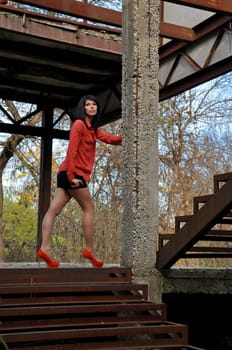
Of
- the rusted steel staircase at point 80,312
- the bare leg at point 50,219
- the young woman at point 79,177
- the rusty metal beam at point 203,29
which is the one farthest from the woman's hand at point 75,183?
the rusty metal beam at point 203,29

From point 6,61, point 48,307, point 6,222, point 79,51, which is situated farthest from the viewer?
point 6,222

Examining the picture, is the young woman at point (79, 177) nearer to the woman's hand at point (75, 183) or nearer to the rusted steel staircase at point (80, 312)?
the woman's hand at point (75, 183)

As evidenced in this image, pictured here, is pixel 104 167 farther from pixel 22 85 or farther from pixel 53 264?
pixel 53 264

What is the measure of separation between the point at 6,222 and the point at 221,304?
857 inches

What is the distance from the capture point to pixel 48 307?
16.9ft

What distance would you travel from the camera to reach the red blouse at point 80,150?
6332 mm

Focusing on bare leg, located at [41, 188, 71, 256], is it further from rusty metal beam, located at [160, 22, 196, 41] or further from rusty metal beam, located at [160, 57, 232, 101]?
rusty metal beam, located at [160, 57, 232, 101]

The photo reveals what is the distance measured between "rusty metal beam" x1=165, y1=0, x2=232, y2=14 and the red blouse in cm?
218

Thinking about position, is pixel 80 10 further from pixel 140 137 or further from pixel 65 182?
pixel 65 182

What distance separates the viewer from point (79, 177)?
6484mm

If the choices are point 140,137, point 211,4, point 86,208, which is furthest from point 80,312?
point 211,4

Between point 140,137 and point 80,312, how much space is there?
84.0 inches

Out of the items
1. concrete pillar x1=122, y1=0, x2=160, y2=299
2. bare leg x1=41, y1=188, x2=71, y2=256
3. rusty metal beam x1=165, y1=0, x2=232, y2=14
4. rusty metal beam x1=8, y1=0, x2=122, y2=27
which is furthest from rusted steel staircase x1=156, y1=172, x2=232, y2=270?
rusty metal beam x1=8, y1=0, x2=122, y2=27

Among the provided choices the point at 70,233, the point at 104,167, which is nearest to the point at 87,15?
the point at 104,167
